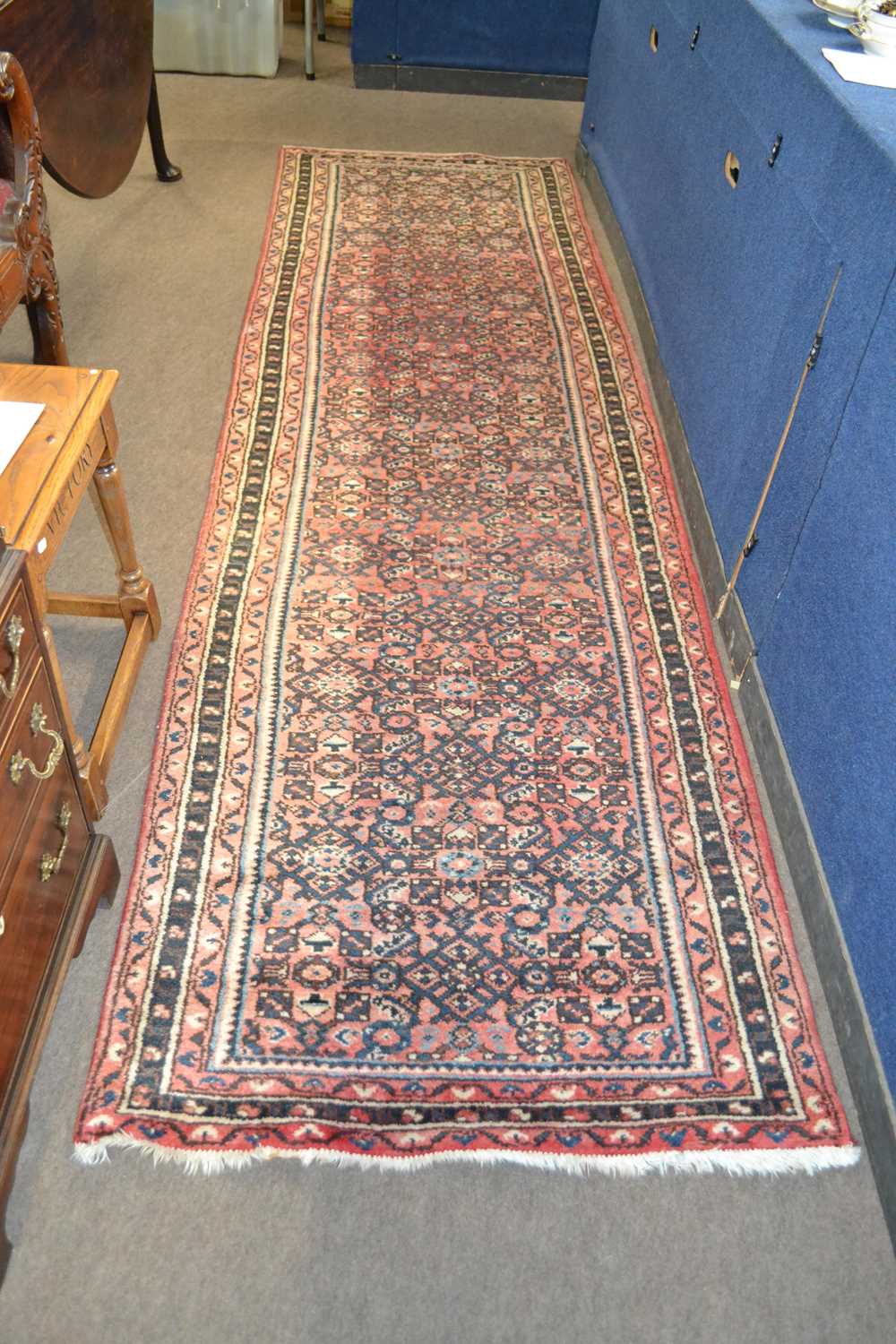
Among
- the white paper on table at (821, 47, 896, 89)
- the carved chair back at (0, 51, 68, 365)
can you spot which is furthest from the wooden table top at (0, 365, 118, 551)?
the white paper on table at (821, 47, 896, 89)

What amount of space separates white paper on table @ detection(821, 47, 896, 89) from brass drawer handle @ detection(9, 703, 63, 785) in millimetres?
1896

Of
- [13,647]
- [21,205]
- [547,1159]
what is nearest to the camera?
[13,647]

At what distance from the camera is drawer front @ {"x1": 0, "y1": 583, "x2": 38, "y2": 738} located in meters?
1.31

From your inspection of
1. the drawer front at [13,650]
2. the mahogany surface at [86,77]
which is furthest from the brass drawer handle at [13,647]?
the mahogany surface at [86,77]

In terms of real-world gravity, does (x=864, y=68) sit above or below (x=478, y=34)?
below

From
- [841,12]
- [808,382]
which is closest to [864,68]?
[841,12]

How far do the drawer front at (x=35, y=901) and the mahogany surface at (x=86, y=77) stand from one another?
210 cm

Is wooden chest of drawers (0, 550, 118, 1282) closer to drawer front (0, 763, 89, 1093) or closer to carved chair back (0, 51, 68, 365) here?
drawer front (0, 763, 89, 1093)

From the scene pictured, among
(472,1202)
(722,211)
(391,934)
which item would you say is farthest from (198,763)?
(722,211)

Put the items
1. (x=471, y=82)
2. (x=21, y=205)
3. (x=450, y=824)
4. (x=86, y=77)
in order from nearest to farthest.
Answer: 1. (x=450, y=824)
2. (x=21, y=205)
3. (x=86, y=77)
4. (x=471, y=82)

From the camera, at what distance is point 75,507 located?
5.54ft

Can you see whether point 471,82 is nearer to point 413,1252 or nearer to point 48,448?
point 48,448

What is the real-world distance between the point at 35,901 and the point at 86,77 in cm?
268

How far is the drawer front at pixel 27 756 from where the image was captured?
4.39 feet
